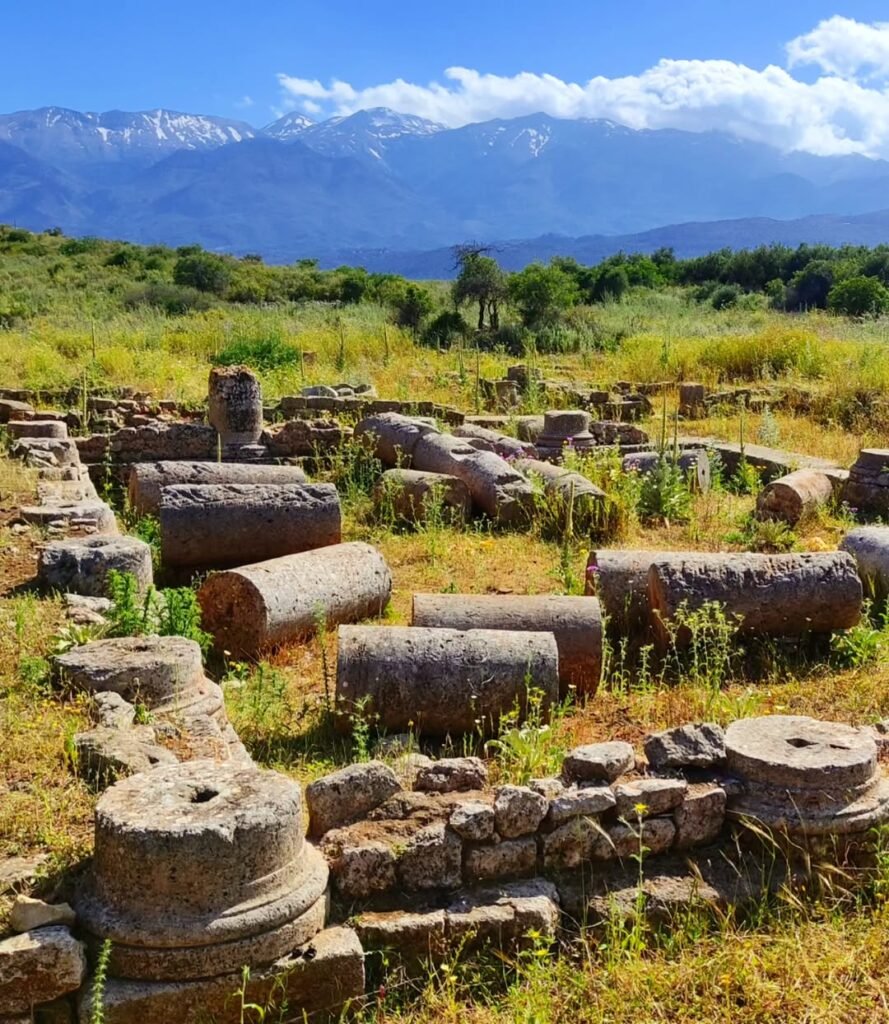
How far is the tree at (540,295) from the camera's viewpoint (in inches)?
984

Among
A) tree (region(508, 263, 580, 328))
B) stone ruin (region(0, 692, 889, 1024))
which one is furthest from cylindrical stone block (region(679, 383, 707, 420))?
stone ruin (region(0, 692, 889, 1024))

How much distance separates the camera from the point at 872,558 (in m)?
7.73

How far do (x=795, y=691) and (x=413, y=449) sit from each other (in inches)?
244

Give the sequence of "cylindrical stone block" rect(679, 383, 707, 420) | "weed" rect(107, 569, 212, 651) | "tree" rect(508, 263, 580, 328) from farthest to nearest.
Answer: "tree" rect(508, 263, 580, 328) < "cylindrical stone block" rect(679, 383, 707, 420) < "weed" rect(107, 569, 212, 651)

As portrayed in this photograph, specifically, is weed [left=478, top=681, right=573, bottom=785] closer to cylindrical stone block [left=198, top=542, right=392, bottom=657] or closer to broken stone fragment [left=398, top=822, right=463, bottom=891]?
broken stone fragment [left=398, top=822, right=463, bottom=891]

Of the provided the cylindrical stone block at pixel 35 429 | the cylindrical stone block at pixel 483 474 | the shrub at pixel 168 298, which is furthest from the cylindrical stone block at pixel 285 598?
the shrub at pixel 168 298

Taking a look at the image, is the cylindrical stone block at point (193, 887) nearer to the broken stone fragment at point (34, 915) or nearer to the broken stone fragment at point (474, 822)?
the broken stone fragment at point (34, 915)

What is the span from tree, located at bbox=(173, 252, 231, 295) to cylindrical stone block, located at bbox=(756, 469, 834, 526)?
28.9m

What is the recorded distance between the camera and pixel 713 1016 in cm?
350

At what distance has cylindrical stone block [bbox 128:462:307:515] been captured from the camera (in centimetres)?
931

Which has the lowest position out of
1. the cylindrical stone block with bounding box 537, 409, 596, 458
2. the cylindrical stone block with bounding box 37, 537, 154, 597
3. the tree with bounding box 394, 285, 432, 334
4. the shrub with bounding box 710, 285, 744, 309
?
the cylindrical stone block with bounding box 37, 537, 154, 597

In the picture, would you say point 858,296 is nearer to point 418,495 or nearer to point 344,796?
point 418,495

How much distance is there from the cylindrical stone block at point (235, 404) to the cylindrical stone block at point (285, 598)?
4868 mm

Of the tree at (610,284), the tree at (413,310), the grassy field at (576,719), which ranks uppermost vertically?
the tree at (610,284)
